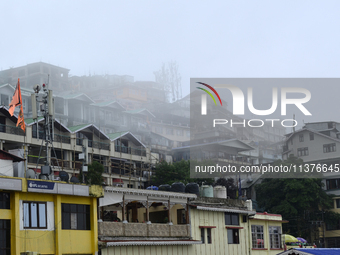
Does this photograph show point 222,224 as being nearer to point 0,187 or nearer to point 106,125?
point 0,187

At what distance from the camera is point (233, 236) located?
3666cm

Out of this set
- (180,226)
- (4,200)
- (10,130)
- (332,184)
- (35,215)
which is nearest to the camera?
(4,200)

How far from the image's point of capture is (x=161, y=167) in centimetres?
6450

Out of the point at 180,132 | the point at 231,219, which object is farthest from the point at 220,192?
the point at 180,132

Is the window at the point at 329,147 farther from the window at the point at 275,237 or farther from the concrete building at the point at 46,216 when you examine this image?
the concrete building at the point at 46,216

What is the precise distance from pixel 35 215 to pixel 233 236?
51.8ft

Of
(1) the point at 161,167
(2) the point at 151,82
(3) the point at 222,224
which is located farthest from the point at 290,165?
(2) the point at 151,82

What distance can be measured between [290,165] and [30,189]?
147 ft

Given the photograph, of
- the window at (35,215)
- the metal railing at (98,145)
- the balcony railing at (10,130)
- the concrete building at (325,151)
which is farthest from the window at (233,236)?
the concrete building at (325,151)

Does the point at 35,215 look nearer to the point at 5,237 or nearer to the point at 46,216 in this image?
the point at 46,216

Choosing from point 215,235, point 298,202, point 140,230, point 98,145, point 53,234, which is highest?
point 98,145

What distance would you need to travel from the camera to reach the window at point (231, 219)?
1430 inches

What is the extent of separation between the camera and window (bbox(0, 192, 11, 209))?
24.2 m

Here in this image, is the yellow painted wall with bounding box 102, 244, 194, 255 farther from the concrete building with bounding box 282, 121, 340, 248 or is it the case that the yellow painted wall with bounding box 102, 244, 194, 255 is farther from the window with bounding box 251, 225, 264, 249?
the concrete building with bounding box 282, 121, 340, 248
